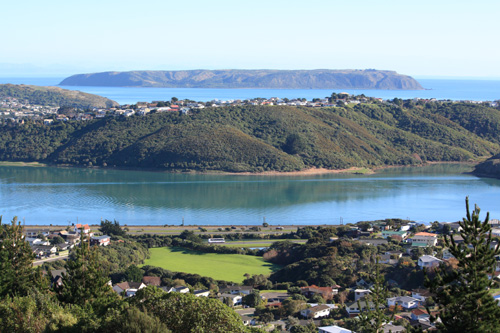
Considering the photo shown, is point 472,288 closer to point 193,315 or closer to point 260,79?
point 193,315

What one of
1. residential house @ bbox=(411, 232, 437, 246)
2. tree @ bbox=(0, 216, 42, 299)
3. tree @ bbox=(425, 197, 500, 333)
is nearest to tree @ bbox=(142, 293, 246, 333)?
tree @ bbox=(425, 197, 500, 333)

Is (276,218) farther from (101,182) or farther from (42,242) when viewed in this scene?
(101,182)

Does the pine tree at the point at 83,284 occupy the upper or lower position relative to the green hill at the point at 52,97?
lower

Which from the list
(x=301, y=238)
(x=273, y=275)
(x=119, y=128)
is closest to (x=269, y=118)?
(x=119, y=128)

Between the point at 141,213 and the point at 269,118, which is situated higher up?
the point at 269,118

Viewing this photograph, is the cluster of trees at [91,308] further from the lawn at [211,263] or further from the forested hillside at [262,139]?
the forested hillside at [262,139]

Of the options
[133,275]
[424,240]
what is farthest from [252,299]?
[424,240]

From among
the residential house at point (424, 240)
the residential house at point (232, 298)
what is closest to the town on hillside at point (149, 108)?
the residential house at point (424, 240)
